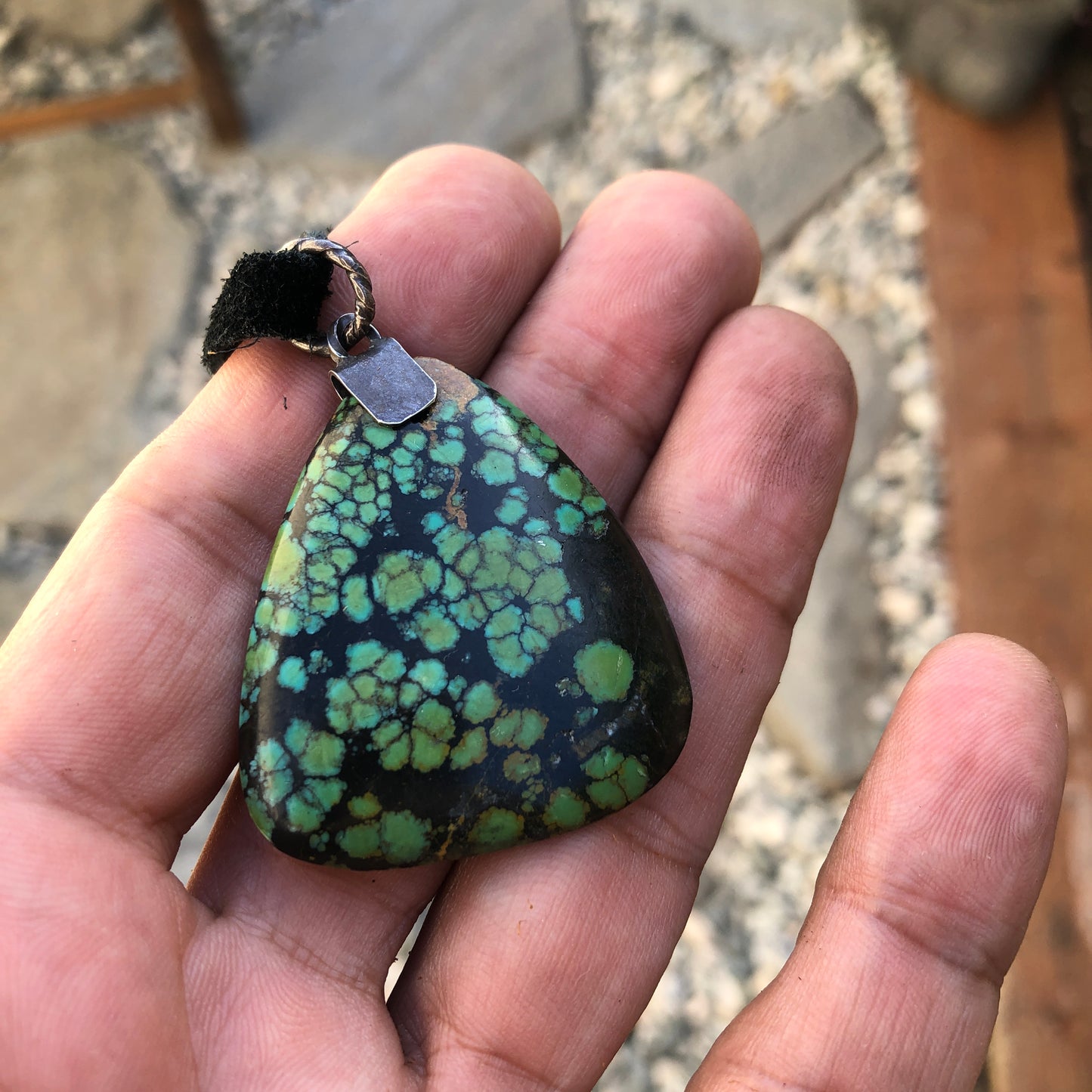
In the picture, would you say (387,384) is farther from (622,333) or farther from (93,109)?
(93,109)

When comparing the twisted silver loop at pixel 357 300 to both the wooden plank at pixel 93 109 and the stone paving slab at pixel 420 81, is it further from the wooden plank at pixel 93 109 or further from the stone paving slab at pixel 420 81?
the wooden plank at pixel 93 109

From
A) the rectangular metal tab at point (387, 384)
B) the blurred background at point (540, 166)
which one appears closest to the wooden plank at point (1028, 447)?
the blurred background at point (540, 166)

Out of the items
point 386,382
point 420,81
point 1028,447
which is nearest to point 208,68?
point 420,81

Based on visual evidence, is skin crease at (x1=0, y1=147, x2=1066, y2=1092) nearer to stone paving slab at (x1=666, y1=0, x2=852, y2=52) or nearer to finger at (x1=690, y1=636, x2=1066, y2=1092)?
finger at (x1=690, y1=636, x2=1066, y2=1092)

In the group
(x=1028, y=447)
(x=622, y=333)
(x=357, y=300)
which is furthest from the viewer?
(x=1028, y=447)

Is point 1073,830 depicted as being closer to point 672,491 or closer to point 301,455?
point 672,491

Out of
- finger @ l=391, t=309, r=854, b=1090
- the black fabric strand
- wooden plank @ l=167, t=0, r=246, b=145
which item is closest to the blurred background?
wooden plank @ l=167, t=0, r=246, b=145
